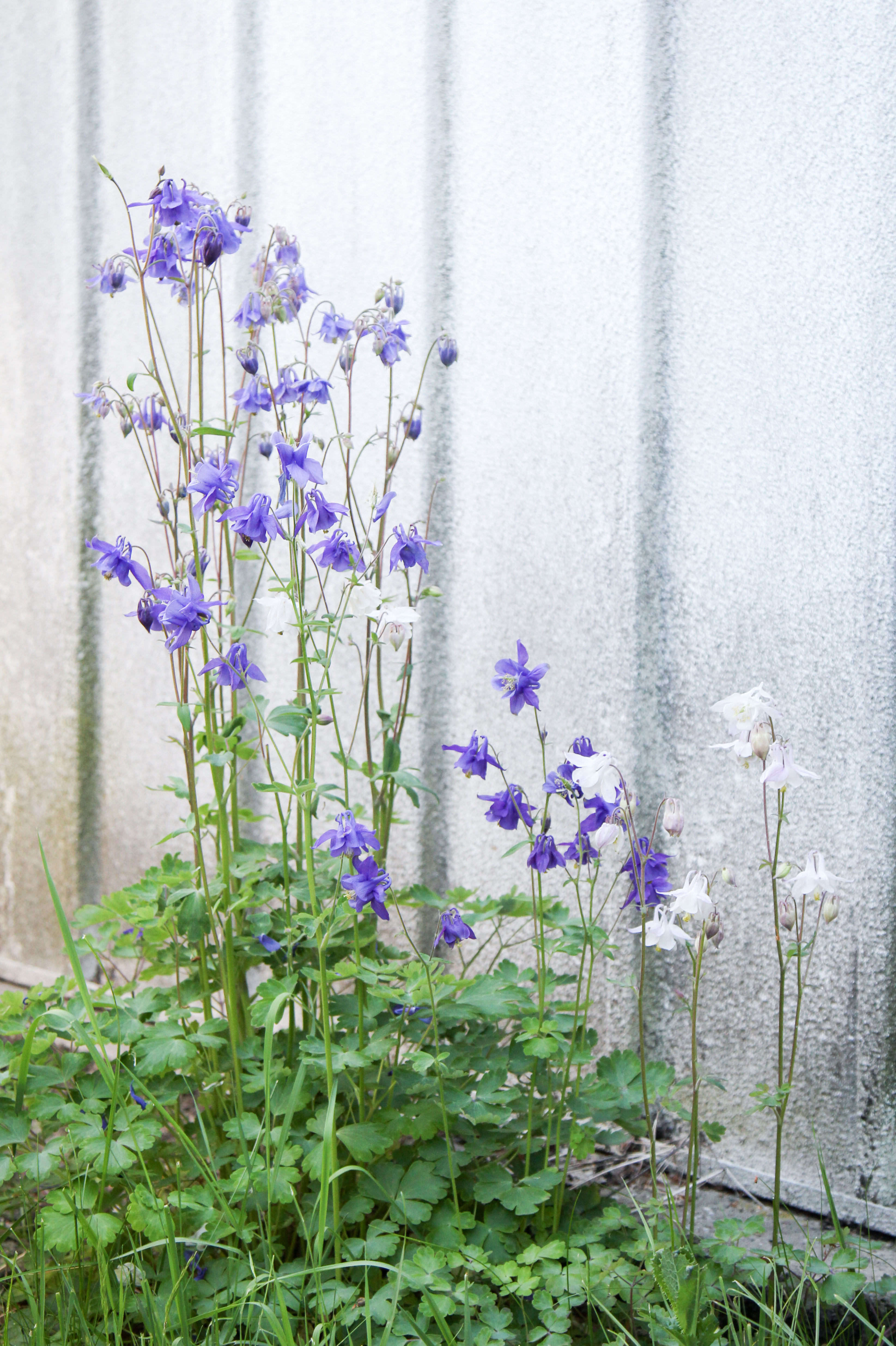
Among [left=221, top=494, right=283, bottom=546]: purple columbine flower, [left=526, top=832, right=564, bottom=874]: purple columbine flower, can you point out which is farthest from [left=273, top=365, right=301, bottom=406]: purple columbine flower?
[left=526, top=832, right=564, bottom=874]: purple columbine flower

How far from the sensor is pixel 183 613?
4.64 ft

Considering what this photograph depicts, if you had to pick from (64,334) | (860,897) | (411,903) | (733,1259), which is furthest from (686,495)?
(64,334)

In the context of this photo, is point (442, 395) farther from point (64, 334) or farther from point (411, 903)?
point (64, 334)

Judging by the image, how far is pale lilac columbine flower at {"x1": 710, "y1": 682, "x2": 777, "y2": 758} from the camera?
4.24 ft

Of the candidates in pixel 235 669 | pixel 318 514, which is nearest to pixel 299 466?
pixel 318 514

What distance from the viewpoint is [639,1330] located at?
1370 mm

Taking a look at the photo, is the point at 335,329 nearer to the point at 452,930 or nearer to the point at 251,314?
the point at 251,314

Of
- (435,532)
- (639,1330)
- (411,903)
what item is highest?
(435,532)

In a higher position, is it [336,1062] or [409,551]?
[409,551]

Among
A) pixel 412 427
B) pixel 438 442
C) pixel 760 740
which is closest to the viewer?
pixel 760 740

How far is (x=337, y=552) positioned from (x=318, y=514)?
0.06m

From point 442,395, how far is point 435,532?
28cm

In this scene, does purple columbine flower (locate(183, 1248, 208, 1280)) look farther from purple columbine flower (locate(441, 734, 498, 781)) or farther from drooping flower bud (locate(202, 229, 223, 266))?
drooping flower bud (locate(202, 229, 223, 266))

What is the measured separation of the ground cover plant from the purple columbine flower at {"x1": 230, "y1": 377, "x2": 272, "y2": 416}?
0.08 feet
